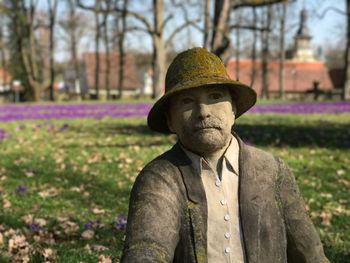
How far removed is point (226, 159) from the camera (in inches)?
109

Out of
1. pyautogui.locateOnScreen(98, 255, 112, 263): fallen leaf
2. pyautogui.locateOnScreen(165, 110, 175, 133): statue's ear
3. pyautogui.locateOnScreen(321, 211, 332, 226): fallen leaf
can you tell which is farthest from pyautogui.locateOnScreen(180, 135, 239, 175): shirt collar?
pyautogui.locateOnScreen(321, 211, 332, 226): fallen leaf

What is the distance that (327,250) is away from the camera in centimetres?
530

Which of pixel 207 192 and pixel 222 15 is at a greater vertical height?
pixel 222 15

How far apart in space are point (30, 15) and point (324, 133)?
41.1 meters

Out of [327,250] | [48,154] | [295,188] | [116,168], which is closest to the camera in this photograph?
[295,188]

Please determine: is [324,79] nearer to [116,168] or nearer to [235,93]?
[116,168]

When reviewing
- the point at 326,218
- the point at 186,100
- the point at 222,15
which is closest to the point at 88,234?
the point at 326,218

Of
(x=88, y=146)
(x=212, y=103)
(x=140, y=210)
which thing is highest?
(x=212, y=103)

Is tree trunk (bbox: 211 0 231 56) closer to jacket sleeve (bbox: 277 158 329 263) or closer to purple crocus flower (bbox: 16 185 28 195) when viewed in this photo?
purple crocus flower (bbox: 16 185 28 195)

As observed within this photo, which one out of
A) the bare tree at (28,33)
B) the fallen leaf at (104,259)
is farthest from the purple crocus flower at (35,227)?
the bare tree at (28,33)

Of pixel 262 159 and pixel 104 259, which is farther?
pixel 104 259

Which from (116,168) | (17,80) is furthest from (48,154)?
(17,80)

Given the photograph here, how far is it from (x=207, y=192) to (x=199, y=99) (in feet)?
1.56

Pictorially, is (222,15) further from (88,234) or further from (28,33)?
(28,33)
